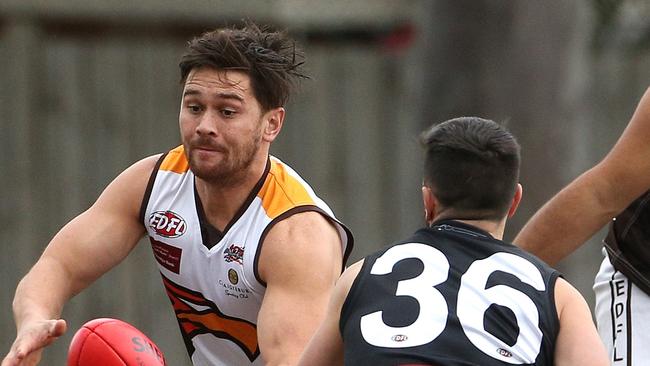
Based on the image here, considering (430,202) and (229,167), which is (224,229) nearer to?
(229,167)

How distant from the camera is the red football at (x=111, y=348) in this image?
5.37m

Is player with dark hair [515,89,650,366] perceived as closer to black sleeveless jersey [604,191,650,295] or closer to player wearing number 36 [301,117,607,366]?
black sleeveless jersey [604,191,650,295]

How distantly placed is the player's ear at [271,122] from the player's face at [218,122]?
56mm

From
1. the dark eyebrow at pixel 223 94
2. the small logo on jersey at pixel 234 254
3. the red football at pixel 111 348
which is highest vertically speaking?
the dark eyebrow at pixel 223 94

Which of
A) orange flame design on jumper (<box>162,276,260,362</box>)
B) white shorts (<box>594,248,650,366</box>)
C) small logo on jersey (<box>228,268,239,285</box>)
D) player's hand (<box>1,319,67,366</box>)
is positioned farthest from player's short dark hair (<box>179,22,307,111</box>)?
white shorts (<box>594,248,650,366</box>)

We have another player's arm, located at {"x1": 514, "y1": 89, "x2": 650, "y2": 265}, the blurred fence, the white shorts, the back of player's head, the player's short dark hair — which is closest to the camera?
the back of player's head

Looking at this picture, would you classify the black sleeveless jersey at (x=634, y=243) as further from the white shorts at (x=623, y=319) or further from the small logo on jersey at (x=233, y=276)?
the small logo on jersey at (x=233, y=276)

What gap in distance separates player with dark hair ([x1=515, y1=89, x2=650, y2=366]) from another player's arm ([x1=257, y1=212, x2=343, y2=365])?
0.78 metres

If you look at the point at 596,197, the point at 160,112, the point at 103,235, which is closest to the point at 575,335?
the point at 596,197

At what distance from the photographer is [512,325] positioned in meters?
4.46

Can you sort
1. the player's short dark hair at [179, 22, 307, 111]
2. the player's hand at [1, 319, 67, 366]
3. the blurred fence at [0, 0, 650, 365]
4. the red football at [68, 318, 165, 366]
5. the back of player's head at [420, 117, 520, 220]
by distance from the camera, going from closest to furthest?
the back of player's head at [420, 117, 520, 220] < the player's hand at [1, 319, 67, 366] < the red football at [68, 318, 165, 366] < the player's short dark hair at [179, 22, 307, 111] < the blurred fence at [0, 0, 650, 365]

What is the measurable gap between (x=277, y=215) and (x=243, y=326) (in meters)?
0.52

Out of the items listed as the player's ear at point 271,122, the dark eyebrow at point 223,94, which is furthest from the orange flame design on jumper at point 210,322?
the dark eyebrow at point 223,94

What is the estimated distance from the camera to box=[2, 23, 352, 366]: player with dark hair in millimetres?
5504
